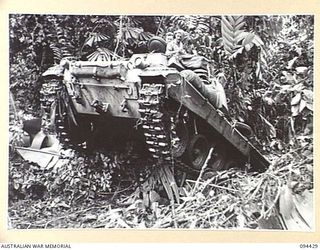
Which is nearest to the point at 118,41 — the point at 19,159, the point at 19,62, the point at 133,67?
the point at 133,67

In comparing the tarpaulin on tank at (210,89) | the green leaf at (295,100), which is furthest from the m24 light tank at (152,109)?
the green leaf at (295,100)

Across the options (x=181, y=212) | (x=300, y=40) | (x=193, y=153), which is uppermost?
(x=300, y=40)

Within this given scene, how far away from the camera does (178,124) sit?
112cm

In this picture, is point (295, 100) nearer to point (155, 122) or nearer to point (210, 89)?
point (210, 89)

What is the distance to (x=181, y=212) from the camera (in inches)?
44.5

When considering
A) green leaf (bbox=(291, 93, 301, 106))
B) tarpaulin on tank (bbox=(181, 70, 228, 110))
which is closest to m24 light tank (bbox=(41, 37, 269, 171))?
tarpaulin on tank (bbox=(181, 70, 228, 110))

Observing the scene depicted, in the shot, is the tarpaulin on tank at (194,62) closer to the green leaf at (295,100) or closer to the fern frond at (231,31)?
the fern frond at (231,31)

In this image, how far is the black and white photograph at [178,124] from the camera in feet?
3.69

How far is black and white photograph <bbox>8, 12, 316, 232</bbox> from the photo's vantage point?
1.12 m

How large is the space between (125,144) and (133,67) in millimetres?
153

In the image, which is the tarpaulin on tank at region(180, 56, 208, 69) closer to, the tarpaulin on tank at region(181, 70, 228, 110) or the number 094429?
the tarpaulin on tank at region(181, 70, 228, 110)

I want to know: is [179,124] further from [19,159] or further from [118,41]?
[19,159]

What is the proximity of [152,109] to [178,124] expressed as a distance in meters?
0.06

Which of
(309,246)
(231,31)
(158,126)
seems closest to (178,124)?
(158,126)
